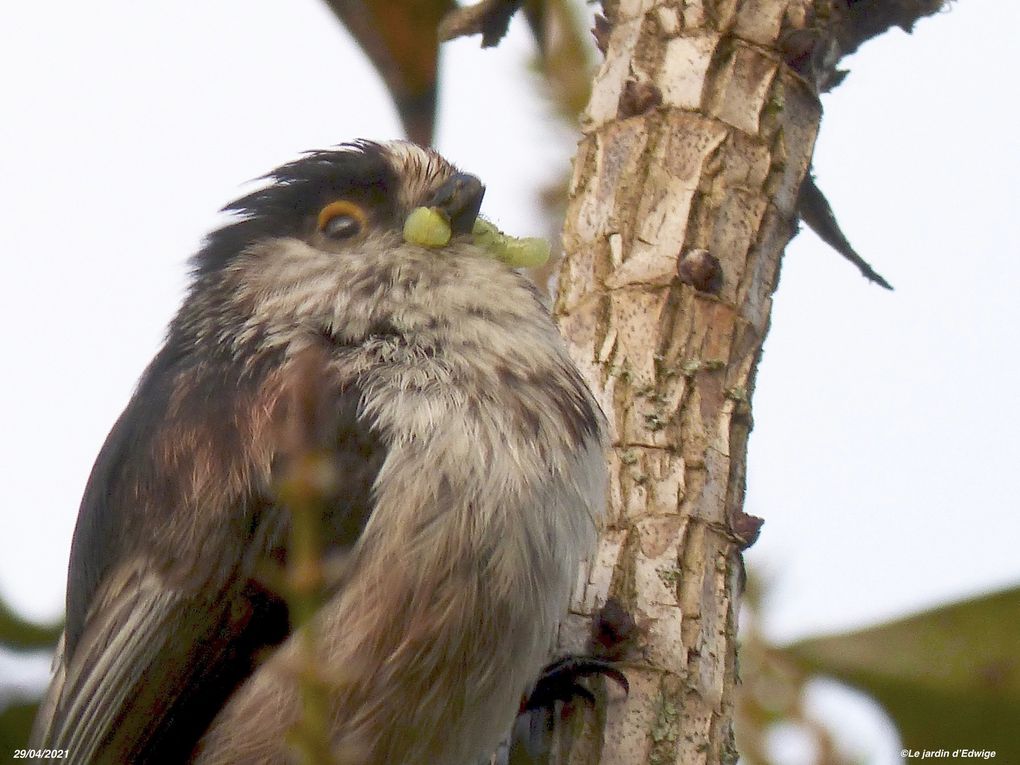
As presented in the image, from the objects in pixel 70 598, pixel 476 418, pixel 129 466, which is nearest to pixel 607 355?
pixel 476 418

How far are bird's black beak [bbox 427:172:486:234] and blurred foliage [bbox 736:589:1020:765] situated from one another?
1.26 metres

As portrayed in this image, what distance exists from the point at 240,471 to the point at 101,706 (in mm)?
527

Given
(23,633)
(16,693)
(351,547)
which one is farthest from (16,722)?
(351,547)

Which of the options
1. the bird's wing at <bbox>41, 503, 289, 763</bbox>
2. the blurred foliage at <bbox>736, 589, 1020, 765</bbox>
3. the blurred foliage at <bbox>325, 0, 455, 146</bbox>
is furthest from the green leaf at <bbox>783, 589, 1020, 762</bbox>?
the blurred foliage at <bbox>325, 0, 455, 146</bbox>

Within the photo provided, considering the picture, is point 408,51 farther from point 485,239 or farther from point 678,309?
point 678,309

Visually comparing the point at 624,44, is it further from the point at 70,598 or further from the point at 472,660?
the point at 70,598

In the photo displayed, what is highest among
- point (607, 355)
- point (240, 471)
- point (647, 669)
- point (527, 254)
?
point (527, 254)

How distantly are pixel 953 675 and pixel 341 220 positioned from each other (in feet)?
5.73

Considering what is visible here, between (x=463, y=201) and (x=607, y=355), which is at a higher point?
(x=463, y=201)

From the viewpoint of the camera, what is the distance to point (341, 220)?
3.27 metres

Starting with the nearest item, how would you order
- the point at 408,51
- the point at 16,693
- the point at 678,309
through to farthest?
1. the point at 16,693
2. the point at 678,309
3. the point at 408,51

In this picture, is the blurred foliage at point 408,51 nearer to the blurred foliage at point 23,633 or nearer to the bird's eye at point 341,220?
the bird's eye at point 341,220

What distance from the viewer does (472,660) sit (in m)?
2.59

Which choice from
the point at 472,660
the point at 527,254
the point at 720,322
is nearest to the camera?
the point at 472,660
